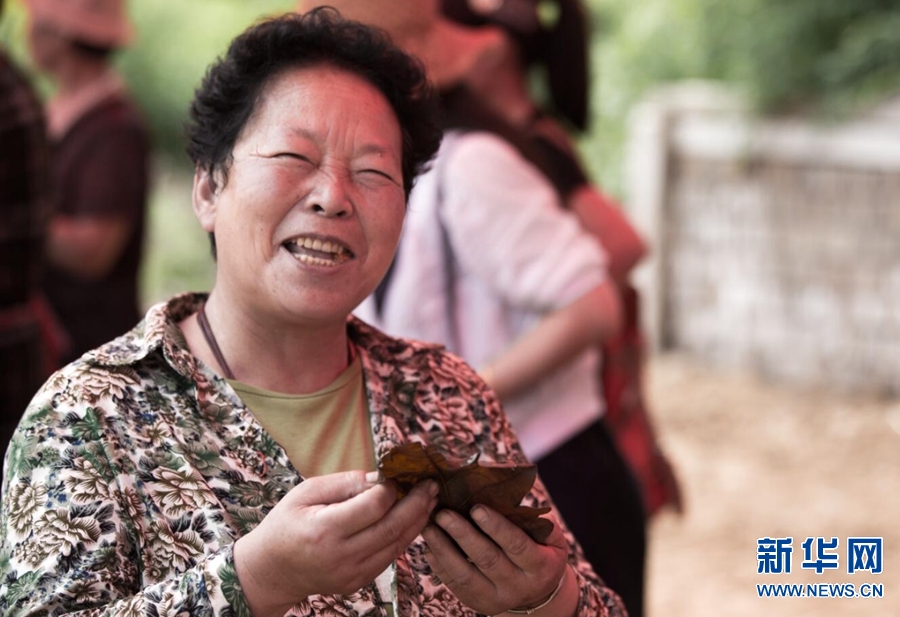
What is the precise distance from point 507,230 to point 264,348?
0.92 m

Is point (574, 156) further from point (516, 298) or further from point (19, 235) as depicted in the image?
point (19, 235)

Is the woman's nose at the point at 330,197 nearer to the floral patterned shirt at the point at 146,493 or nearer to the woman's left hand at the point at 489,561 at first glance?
the floral patterned shirt at the point at 146,493

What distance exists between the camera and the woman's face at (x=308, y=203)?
4.93ft

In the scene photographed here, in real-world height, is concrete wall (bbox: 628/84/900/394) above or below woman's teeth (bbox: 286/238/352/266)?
above

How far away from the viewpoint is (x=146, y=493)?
136cm

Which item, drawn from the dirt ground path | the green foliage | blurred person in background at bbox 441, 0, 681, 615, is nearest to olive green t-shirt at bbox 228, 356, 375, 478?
blurred person in background at bbox 441, 0, 681, 615

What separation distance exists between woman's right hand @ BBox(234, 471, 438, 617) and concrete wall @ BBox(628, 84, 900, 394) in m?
5.13

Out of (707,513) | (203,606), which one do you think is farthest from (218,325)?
(707,513)

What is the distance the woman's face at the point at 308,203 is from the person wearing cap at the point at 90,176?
1.93 metres

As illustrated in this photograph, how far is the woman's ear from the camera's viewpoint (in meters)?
1.61

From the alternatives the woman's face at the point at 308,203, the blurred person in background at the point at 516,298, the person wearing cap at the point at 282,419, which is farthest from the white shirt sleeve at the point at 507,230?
the woman's face at the point at 308,203

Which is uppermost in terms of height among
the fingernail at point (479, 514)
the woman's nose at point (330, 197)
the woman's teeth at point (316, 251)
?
the woman's nose at point (330, 197)

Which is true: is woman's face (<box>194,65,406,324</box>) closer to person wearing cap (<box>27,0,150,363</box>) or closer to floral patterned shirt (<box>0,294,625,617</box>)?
floral patterned shirt (<box>0,294,625,617</box>)

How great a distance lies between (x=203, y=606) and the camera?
1256 mm
